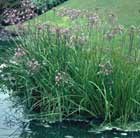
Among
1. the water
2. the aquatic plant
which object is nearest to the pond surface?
the water

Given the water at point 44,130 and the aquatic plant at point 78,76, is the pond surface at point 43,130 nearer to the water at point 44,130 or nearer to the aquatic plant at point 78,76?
the water at point 44,130

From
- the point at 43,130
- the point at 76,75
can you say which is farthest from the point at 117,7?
the point at 43,130

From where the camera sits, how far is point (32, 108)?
10633mm

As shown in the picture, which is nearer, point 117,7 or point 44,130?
point 44,130

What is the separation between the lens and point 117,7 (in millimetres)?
22797

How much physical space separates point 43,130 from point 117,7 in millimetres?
13239

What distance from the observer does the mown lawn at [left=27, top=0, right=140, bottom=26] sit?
830 inches

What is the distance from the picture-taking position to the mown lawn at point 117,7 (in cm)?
2109

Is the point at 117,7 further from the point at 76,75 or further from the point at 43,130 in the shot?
the point at 43,130

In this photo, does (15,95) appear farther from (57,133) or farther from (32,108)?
(57,133)

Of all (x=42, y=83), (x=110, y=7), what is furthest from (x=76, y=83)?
(x=110, y=7)

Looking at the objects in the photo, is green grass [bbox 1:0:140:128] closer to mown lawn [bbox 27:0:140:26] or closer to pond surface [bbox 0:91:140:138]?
pond surface [bbox 0:91:140:138]

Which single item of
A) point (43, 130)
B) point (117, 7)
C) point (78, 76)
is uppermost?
point (78, 76)

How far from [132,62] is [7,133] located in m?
2.24
